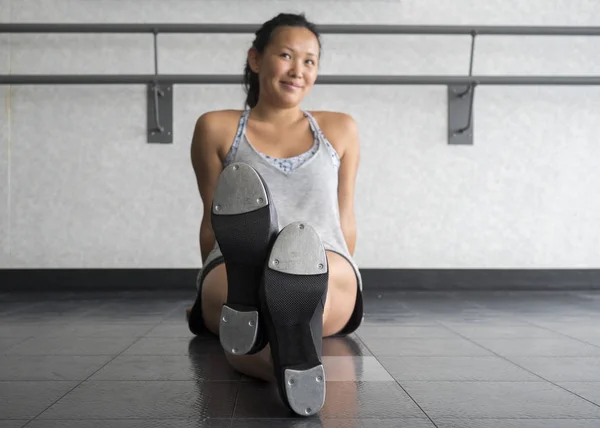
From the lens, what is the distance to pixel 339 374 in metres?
1.07

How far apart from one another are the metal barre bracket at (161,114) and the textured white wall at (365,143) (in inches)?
1.1

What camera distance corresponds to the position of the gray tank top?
1184 millimetres

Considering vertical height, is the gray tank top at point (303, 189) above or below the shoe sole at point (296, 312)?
above

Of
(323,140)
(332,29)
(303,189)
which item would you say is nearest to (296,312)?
(303,189)

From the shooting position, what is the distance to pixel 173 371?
1094 mm

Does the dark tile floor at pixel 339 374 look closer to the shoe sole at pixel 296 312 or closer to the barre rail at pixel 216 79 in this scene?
the shoe sole at pixel 296 312

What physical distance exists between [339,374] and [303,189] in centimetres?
33

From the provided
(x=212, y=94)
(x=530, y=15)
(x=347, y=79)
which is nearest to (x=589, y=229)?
(x=530, y=15)

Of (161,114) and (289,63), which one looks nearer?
(289,63)

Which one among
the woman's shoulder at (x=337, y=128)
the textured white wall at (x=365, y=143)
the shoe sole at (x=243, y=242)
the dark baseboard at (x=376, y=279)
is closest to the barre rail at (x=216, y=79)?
the textured white wall at (x=365, y=143)

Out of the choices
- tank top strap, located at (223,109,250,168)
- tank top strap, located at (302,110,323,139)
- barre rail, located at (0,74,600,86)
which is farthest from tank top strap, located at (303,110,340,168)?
barre rail, located at (0,74,600,86)

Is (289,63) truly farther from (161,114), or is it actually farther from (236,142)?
(161,114)

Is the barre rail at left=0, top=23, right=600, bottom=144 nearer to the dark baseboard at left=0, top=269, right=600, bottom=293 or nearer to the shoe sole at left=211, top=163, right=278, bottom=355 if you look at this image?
the dark baseboard at left=0, top=269, right=600, bottom=293

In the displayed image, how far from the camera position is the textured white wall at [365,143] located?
8.02 ft
